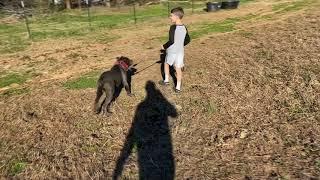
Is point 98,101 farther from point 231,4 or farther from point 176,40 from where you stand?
point 231,4

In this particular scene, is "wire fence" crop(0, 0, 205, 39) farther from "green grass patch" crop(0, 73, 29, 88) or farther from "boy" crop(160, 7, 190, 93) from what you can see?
"boy" crop(160, 7, 190, 93)

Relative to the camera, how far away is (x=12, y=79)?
11.2m

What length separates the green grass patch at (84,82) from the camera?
9781mm

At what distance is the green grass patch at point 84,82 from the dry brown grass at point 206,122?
26 cm

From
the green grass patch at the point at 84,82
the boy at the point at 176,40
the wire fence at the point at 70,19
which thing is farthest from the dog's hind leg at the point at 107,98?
the wire fence at the point at 70,19

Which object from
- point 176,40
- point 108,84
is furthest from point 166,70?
point 108,84

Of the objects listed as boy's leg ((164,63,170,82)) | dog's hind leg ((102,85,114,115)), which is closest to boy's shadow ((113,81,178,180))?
boy's leg ((164,63,170,82))

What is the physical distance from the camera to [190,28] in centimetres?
1741

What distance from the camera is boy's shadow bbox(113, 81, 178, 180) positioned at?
20.3ft

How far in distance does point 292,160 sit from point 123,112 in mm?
3464

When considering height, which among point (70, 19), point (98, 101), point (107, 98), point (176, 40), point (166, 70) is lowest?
point (70, 19)

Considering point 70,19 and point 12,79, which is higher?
point 12,79

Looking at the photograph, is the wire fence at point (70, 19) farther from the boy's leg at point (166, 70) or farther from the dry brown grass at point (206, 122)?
the boy's leg at point (166, 70)

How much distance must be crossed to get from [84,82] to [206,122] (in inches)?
152
